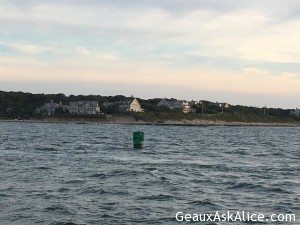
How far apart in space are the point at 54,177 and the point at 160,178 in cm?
633

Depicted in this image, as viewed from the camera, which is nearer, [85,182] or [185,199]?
[185,199]

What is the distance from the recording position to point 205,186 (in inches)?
1083

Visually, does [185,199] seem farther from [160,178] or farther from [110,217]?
[160,178]

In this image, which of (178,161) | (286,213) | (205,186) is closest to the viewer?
(286,213)

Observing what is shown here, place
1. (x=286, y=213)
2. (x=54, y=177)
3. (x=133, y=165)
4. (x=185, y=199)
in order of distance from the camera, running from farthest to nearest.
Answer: (x=133, y=165) → (x=54, y=177) → (x=185, y=199) → (x=286, y=213)

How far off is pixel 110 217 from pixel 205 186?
9.34 metres

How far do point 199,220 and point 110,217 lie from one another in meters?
3.42

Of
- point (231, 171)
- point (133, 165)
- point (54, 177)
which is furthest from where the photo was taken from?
point (133, 165)

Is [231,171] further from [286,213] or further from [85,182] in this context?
[286,213]

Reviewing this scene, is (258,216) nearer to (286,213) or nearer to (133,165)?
(286,213)

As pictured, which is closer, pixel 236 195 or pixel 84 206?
pixel 84 206

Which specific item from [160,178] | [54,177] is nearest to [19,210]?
[54,177]

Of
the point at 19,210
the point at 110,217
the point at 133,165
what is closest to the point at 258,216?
the point at 110,217

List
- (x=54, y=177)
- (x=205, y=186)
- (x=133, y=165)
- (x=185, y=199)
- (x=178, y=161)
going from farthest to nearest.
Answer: (x=178, y=161) → (x=133, y=165) → (x=54, y=177) → (x=205, y=186) → (x=185, y=199)
